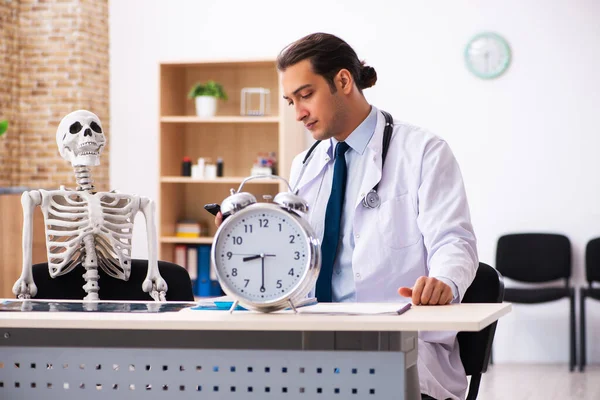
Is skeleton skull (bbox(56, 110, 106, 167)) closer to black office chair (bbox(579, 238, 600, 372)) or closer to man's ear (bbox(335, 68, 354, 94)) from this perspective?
man's ear (bbox(335, 68, 354, 94))

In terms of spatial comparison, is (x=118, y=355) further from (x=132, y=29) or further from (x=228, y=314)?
(x=132, y=29)

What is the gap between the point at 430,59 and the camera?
5.99 meters

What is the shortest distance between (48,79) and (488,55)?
3191 mm

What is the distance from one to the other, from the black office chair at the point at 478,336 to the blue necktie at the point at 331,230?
0.38m

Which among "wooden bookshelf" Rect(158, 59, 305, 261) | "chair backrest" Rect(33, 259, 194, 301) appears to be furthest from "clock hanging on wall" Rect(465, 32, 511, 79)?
"chair backrest" Rect(33, 259, 194, 301)

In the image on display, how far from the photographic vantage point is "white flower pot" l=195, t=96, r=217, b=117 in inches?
233

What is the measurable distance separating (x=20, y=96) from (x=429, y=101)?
9.95 feet

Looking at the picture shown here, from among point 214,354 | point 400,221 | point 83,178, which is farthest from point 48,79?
point 214,354

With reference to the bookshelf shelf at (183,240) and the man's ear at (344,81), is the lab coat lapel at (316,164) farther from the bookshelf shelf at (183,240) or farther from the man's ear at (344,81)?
the bookshelf shelf at (183,240)

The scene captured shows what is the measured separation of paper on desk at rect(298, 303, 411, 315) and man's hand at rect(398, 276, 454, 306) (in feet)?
0.22

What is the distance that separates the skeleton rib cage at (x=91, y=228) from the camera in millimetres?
2748

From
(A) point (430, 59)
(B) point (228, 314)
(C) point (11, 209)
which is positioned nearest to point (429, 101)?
(A) point (430, 59)

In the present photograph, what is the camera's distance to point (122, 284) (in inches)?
110

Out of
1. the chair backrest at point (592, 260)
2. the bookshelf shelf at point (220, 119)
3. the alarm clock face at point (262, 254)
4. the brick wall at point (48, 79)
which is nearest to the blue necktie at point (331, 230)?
the alarm clock face at point (262, 254)
